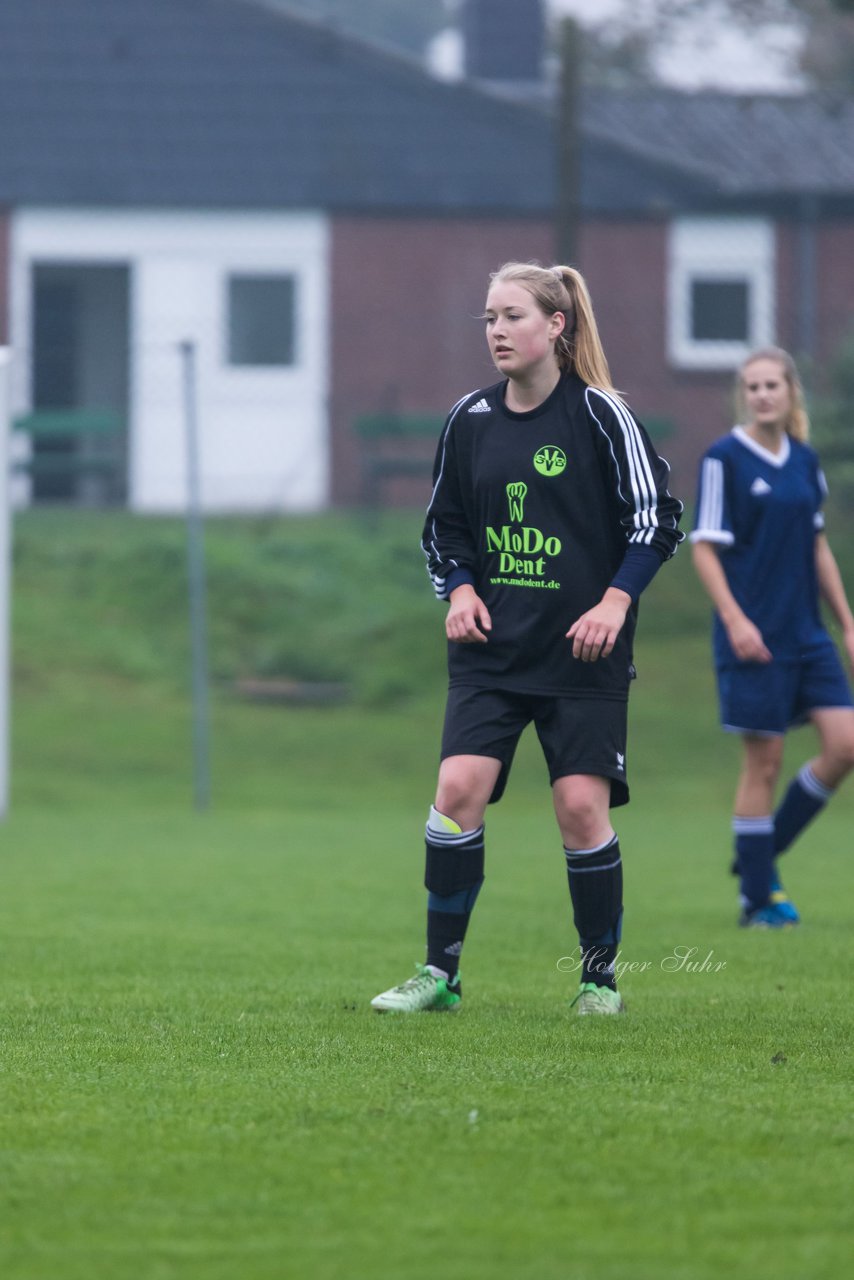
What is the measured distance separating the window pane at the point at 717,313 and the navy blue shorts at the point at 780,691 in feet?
58.9

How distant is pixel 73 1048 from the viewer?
4535 millimetres

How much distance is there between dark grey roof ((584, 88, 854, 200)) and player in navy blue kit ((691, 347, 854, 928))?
1873cm

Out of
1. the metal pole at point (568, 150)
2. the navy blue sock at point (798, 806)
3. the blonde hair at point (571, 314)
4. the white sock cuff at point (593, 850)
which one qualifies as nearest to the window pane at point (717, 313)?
the metal pole at point (568, 150)

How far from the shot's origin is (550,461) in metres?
5.10

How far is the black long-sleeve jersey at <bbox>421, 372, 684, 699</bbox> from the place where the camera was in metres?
5.07

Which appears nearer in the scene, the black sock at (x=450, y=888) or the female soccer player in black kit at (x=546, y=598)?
the female soccer player in black kit at (x=546, y=598)

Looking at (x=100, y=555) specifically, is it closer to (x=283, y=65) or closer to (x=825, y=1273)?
(x=283, y=65)

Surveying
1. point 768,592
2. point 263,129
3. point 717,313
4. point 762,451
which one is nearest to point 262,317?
point 263,129

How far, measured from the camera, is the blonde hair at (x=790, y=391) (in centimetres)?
724

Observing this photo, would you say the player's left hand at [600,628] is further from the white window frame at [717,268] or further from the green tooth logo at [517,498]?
the white window frame at [717,268]

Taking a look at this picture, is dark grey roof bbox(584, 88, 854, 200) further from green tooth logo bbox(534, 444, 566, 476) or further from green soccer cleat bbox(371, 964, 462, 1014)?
green soccer cleat bbox(371, 964, 462, 1014)

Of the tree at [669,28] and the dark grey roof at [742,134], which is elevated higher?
the tree at [669,28]

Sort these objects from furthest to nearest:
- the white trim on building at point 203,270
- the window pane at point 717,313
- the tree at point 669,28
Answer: the tree at point 669,28, the window pane at point 717,313, the white trim on building at point 203,270

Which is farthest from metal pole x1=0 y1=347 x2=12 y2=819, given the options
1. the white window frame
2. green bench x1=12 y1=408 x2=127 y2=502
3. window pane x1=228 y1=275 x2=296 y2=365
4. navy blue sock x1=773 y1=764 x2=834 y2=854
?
window pane x1=228 y1=275 x2=296 y2=365
